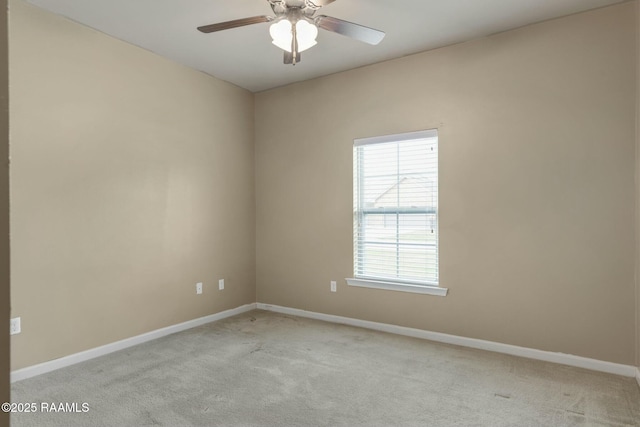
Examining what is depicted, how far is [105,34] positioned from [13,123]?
1096 millimetres

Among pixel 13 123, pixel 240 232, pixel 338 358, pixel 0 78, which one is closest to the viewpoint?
pixel 0 78

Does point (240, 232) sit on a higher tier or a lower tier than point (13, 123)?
lower

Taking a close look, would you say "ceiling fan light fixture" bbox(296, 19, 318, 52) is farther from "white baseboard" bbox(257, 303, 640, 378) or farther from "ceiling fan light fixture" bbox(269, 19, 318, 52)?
"white baseboard" bbox(257, 303, 640, 378)

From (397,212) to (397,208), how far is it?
0.04 m

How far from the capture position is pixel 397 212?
12.5 ft

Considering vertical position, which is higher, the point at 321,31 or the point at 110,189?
the point at 321,31

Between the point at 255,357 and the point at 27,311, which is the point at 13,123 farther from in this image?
the point at 255,357

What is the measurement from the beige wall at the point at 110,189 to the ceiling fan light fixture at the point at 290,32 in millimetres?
1726

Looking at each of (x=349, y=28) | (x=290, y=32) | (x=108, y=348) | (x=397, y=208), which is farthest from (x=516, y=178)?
(x=108, y=348)

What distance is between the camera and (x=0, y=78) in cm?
52

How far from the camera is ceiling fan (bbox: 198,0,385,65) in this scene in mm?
2455

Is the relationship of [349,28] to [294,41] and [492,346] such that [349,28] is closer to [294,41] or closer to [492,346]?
[294,41]

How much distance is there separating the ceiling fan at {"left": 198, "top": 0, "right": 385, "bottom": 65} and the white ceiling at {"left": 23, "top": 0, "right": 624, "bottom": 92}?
349 millimetres

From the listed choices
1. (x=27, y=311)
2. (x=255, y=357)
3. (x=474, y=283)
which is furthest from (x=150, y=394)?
(x=474, y=283)
